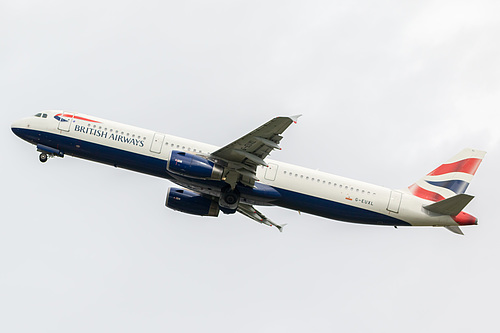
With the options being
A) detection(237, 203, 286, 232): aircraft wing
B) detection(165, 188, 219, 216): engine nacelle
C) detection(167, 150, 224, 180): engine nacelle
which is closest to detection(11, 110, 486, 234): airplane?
detection(167, 150, 224, 180): engine nacelle

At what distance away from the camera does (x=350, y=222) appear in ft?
156

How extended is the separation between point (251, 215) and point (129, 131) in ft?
38.7

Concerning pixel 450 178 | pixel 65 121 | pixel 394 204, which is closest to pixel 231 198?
pixel 394 204

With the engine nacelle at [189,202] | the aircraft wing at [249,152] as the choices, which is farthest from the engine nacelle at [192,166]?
the engine nacelle at [189,202]

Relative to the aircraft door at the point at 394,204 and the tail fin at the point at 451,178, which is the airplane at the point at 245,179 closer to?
the aircraft door at the point at 394,204

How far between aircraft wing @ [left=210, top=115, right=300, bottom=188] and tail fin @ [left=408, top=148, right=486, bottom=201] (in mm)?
11909

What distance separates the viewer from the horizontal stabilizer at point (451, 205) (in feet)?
143

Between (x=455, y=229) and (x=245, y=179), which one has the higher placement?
(x=455, y=229)

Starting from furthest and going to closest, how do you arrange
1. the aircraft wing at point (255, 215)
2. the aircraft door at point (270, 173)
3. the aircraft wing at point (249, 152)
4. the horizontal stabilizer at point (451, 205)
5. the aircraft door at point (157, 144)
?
1. the aircraft wing at point (255, 215)
2. the aircraft door at point (270, 173)
3. the aircraft door at point (157, 144)
4. the horizontal stabilizer at point (451, 205)
5. the aircraft wing at point (249, 152)

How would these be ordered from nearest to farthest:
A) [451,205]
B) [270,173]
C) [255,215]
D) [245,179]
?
[451,205]
[245,179]
[270,173]
[255,215]

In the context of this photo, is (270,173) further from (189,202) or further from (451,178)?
(451,178)

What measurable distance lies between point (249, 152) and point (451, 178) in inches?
603

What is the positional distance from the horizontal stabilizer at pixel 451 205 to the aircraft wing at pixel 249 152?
12.0 m

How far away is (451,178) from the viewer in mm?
48562
